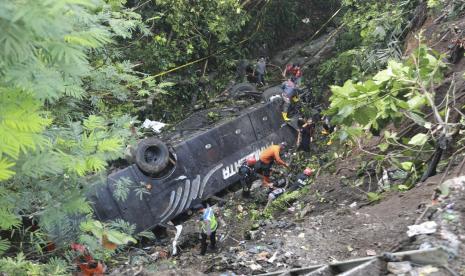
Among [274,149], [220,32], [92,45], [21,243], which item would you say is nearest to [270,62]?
[220,32]

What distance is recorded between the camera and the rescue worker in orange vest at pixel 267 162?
341 inches

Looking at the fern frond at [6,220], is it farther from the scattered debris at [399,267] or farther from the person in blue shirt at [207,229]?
the person in blue shirt at [207,229]

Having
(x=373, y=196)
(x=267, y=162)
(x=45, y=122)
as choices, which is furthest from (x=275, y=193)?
(x=45, y=122)

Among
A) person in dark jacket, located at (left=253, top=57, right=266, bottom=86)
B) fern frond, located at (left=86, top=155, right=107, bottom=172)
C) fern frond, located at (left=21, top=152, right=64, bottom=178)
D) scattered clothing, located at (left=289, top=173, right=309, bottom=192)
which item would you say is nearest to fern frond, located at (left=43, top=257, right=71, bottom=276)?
fern frond, located at (left=86, top=155, right=107, bottom=172)

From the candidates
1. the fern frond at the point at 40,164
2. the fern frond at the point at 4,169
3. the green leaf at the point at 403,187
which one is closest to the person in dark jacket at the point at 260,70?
the green leaf at the point at 403,187

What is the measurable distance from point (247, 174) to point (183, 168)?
1286mm

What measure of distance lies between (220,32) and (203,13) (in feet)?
2.42

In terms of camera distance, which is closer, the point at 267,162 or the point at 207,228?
the point at 207,228

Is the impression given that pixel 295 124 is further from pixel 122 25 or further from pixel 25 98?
pixel 25 98

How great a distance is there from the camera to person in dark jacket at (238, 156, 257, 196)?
8.52m

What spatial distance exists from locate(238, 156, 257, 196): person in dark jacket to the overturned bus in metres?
0.37

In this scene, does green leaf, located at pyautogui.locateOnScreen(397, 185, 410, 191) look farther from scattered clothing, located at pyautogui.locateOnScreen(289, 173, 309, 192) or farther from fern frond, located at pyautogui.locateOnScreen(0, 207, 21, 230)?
fern frond, located at pyautogui.locateOnScreen(0, 207, 21, 230)

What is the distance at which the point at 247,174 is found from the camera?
335 inches

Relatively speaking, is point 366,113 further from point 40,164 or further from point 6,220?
→ point 6,220
